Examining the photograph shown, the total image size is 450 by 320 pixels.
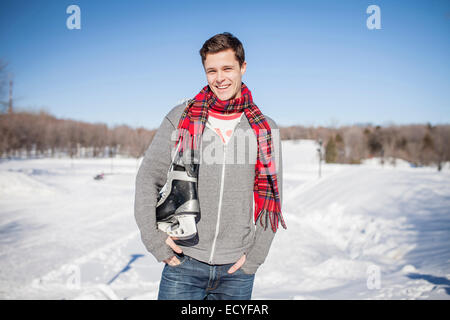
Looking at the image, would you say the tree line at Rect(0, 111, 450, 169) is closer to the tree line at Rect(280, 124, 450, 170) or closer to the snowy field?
the tree line at Rect(280, 124, 450, 170)

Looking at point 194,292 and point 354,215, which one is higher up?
point 194,292

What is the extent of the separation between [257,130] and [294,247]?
8166 mm

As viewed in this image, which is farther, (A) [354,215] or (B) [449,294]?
(A) [354,215]

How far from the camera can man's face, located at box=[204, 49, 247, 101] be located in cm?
160

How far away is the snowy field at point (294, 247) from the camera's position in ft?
18.5

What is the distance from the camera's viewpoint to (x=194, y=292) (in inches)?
63.0

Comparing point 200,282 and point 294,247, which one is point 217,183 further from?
point 294,247

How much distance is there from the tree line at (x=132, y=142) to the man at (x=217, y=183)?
3856 centimetres

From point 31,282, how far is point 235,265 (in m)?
6.74

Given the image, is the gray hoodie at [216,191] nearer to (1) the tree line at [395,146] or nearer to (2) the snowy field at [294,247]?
(2) the snowy field at [294,247]

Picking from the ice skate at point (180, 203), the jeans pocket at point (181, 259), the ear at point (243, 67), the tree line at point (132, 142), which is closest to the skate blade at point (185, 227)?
the ice skate at point (180, 203)
